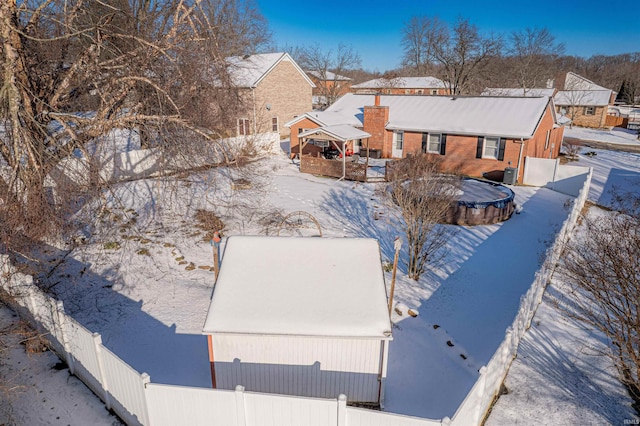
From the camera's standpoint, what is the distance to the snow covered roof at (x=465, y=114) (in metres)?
21.8

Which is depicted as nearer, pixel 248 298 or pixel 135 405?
pixel 135 405

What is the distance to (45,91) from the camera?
1180cm

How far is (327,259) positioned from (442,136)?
1871 cm

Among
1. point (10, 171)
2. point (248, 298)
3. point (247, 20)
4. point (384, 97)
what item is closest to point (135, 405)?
point (248, 298)

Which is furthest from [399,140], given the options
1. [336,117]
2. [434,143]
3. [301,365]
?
[301,365]

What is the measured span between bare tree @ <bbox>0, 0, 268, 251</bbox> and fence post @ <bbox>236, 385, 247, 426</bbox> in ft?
23.5

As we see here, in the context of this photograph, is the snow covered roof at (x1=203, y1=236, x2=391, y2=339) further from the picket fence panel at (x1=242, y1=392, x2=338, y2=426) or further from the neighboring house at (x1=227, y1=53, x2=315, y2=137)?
the neighboring house at (x1=227, y1=53, x2=315, y2=137)

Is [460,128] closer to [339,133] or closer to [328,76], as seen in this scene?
[339,133]

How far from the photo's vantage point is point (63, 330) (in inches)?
278

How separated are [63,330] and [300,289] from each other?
13.9ft

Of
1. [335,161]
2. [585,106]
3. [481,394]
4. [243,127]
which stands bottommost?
[481,394]

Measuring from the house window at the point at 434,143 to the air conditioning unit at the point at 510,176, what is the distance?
169 inches

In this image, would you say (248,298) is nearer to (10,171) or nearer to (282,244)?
(282,244)

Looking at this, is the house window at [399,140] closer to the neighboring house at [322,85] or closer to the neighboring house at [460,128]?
the neighboring house at [460,128]
